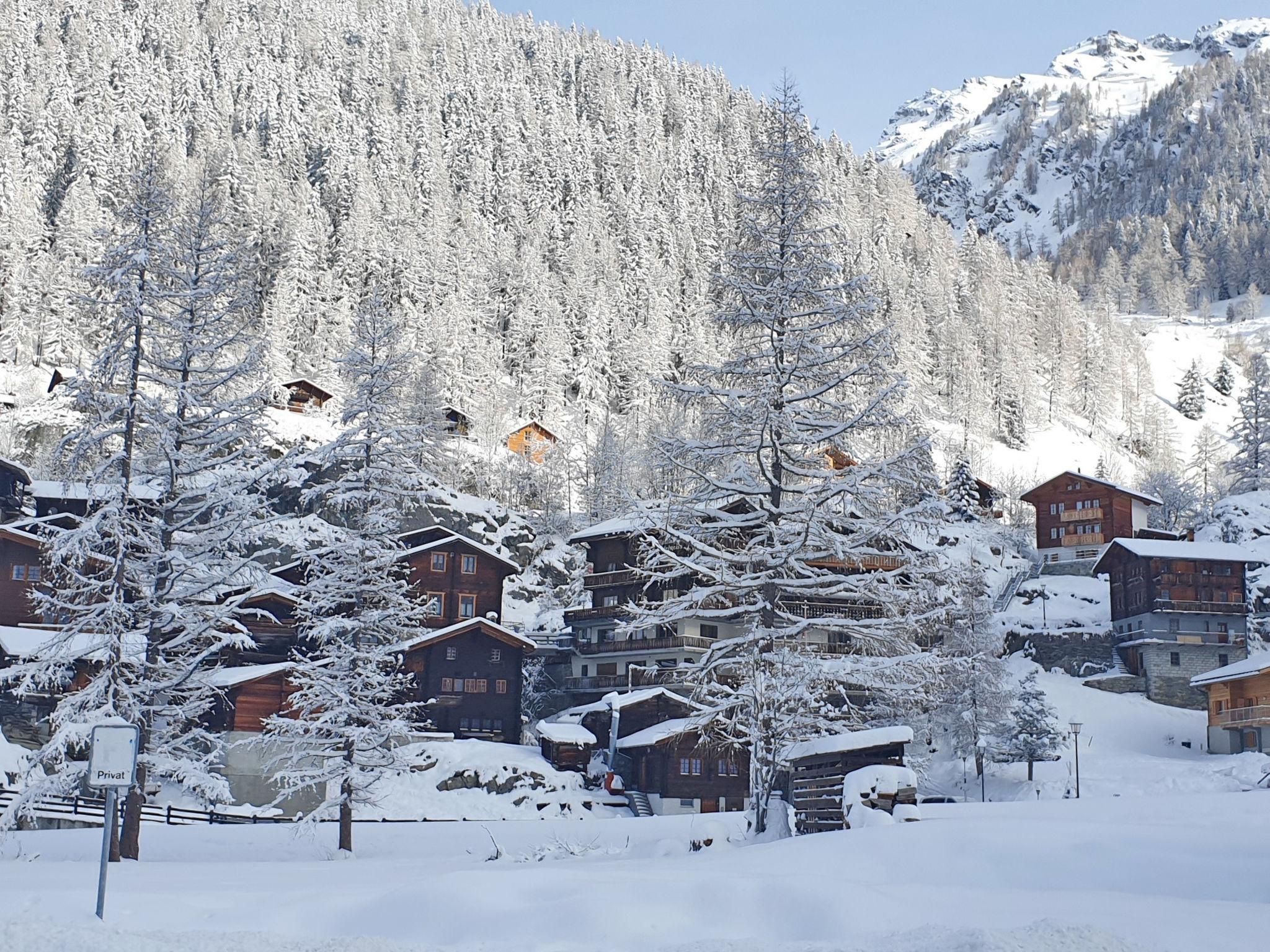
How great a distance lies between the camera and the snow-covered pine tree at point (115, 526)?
889 inches

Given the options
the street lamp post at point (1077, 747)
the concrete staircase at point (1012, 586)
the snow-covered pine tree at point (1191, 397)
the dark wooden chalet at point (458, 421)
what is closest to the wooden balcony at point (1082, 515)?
the concrete staircase at point (1012, 586)

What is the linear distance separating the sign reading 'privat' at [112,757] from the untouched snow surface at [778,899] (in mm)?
1623

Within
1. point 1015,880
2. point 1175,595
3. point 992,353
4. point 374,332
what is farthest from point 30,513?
point 992,353

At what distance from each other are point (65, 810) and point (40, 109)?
137204mm

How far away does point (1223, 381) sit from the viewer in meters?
176

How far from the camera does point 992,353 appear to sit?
144 m

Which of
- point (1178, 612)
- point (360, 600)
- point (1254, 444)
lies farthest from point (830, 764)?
point (1254, 444)

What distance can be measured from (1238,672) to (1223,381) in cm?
14023

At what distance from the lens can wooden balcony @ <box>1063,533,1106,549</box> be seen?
288 feet

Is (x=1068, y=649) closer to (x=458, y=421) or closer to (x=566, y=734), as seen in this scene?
(x=566, y=734)

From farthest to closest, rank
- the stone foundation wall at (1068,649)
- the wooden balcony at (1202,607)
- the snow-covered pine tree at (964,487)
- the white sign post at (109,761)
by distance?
the snow-covered pine tree at (964,487) < the stone foundation wall at (1068,649) < the wooden balcony at (1202,607) < the white sign post at (109,761)

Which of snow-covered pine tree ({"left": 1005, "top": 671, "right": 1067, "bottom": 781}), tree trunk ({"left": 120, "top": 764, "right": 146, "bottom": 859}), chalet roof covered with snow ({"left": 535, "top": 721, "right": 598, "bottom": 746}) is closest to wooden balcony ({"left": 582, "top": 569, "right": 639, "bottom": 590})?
chalet roof covered with snow ({"left": 535, "top": 721, "right": 598, "bottom": 746})

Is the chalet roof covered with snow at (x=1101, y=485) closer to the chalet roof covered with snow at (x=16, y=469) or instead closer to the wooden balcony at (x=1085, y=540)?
the wooden balcony at (x=1085, y=540)

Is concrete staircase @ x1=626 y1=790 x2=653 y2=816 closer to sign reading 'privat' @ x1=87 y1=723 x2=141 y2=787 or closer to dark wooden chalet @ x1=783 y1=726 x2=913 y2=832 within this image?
dark wooden chalet @ x1=783 y1=726 x2=913 y2=832
